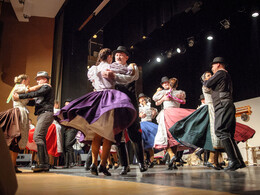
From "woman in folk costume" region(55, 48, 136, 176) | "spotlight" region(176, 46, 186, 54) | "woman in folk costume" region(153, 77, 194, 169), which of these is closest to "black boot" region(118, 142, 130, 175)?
"woman in folk costume" region(55, 48, 136, 176)

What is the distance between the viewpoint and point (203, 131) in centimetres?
353

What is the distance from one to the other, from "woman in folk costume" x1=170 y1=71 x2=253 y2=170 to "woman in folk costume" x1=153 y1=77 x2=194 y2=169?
0.46 m

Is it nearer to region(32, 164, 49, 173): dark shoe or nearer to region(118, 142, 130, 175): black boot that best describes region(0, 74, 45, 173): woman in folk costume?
region(32, 164, 49, 173): dark shoe

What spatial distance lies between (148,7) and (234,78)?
3.88m

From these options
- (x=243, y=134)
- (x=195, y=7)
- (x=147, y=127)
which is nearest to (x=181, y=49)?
(x=195, y=7)

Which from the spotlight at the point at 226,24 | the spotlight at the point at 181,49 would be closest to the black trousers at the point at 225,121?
the spotlight at the point at 226,24

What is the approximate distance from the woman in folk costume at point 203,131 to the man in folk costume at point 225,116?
1.04 feet

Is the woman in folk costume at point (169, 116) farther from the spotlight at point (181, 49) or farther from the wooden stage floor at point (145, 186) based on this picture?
the spotlight at point (181, 49)

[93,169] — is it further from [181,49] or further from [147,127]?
[181,49]

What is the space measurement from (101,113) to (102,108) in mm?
62

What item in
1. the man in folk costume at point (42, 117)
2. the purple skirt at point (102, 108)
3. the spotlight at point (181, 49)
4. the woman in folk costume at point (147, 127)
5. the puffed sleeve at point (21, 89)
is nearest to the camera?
the purple skirt at point (102, 108)

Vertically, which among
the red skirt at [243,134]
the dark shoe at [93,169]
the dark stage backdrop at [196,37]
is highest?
the dark stage backdrop at [196,37]

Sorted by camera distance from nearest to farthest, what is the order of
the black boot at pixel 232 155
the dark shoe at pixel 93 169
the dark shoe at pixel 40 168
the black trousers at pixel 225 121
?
the dark shoe at pixel 93 169
the black boot at pixel 232 155
the black trousers at pixel 225 121
the dark shoe at pixel 40 168

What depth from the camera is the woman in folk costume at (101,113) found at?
2359mm
